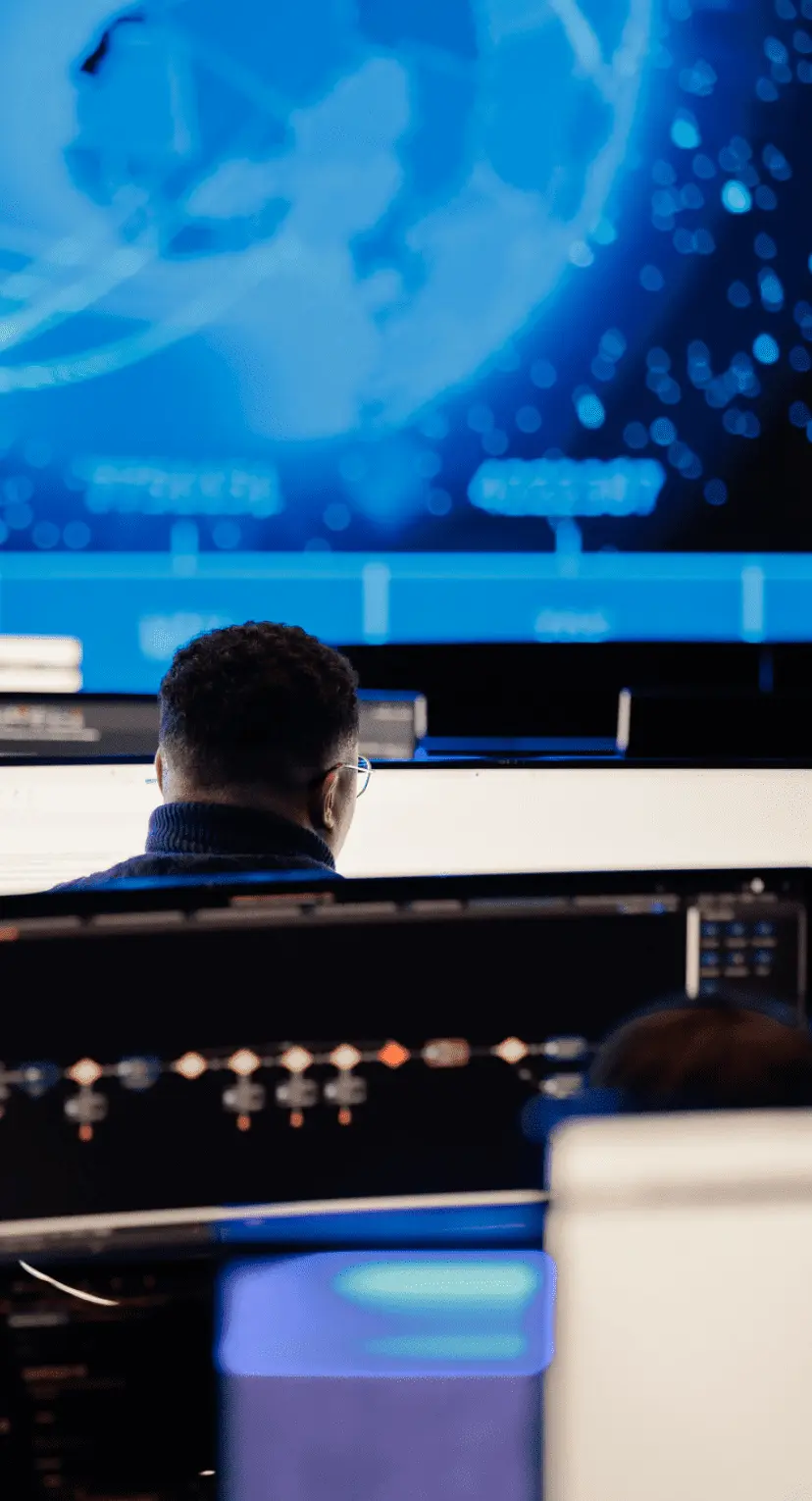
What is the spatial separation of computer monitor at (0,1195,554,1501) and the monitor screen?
174 cm

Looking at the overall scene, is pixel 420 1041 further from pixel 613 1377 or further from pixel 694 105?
pixel 694 105

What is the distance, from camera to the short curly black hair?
156 cm

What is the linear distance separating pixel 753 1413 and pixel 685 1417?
24mm

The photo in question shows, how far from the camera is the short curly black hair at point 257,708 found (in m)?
1.56

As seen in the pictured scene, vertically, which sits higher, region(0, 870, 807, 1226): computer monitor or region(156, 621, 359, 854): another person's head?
region(156, 621, 359, 854): another person's head

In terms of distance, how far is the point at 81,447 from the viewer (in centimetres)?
247

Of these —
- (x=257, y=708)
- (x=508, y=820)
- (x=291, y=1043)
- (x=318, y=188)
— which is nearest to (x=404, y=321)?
(x=318, y=188)

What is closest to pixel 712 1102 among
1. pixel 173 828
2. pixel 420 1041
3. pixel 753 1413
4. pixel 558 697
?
pixel 753 1413

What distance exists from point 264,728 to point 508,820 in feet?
2.12

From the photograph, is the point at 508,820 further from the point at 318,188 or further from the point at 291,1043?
the point at 291,1043

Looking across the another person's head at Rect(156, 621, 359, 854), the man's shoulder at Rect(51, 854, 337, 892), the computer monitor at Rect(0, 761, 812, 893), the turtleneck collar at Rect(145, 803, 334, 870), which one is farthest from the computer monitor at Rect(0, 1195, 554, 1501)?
the computer monitor at Rect(0, 761, 812, 893)

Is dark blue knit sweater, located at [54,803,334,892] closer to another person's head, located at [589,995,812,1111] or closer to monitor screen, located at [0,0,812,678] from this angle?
another person's head, located at [589,995,812,1111]

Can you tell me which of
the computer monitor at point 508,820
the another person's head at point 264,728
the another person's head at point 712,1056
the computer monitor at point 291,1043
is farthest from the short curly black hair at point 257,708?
the another person's head at point 712,1056

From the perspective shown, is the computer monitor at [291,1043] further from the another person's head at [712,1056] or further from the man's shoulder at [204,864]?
the man's shoulder at [204,864]
